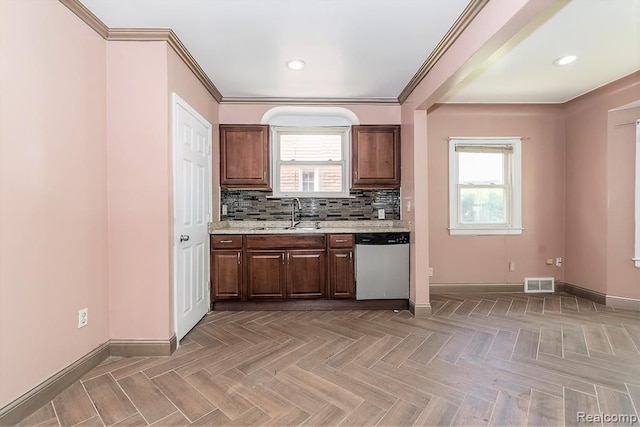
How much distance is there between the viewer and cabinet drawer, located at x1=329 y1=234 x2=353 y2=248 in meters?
3.35

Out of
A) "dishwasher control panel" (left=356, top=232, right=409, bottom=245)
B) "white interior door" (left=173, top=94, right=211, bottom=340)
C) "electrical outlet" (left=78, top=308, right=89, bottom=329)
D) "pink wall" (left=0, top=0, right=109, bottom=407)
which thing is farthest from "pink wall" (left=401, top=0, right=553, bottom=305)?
"electrical outlet" (left=78, top=308, right=89, bottom=329)

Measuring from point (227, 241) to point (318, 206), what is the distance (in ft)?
4.20

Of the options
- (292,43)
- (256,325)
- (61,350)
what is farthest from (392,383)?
(292,43)

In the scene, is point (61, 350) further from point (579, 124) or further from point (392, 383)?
point (579, 124)

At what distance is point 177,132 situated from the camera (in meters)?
2.46

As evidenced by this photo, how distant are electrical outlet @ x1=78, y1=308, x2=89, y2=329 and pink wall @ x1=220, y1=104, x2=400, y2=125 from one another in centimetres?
250

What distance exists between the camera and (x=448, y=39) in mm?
2318

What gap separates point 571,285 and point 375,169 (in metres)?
3.02

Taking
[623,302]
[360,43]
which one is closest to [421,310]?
[623,302]

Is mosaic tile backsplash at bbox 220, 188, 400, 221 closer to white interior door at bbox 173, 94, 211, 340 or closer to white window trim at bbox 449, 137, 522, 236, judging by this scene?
white interior door at bbox 173, 94, 211, 340

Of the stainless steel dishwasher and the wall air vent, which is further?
the wall air vent

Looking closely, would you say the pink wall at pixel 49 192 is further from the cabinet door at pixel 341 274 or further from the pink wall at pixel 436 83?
the pink wall at pixel 436 83

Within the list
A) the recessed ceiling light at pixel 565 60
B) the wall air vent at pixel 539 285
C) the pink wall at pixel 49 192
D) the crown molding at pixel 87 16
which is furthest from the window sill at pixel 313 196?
the wall air vent at pixel 539 285

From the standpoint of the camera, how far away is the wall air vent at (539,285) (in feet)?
12.9
